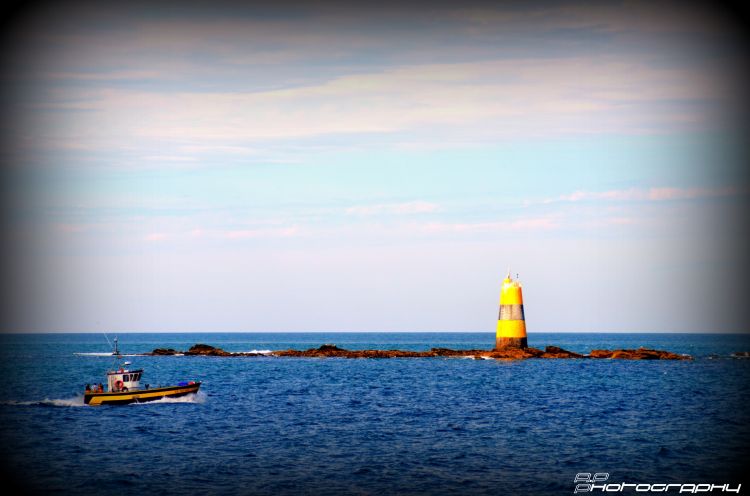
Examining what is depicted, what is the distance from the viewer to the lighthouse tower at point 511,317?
91375 millimetres

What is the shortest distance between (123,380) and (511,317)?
4954 centimetres

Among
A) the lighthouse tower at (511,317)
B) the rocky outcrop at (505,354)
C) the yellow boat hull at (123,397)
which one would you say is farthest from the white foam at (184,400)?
the rocky outcrop at (505,354)

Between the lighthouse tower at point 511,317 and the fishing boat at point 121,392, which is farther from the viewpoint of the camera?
the lighthouse tower at point 511,317

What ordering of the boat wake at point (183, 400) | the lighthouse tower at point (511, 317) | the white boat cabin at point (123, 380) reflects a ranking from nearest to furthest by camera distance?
the white boat cabin at point (123, 380) < the boat wake at point (183, 400) < the lighthouse tower at point (511, 317)

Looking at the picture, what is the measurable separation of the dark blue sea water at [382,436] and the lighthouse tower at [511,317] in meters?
14.0

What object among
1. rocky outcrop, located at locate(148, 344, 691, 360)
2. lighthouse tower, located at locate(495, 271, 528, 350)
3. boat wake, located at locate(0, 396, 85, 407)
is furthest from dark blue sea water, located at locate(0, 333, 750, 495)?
rocky outcrop, located at locate(148, 344, 691, 360)

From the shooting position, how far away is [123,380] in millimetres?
58562

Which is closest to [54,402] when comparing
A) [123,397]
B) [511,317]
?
[123,397]

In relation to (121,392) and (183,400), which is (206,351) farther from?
(121,392)

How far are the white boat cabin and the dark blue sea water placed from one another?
65.7 inches

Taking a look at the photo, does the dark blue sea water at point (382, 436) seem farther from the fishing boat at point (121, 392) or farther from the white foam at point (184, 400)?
the fishing boat at point (121, 392)

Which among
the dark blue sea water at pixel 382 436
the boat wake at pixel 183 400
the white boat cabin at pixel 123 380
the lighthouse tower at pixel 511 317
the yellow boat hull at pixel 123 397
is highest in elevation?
the lighthouse tower at pixel 511 317

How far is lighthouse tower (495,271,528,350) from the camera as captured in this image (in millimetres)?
91375

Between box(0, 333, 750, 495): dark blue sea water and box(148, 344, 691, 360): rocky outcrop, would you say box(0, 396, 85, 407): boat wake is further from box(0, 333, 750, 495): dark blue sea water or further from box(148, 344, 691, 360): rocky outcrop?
box(148, 344, 691, 360): rocky outcrop
